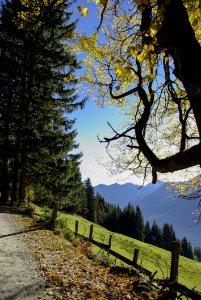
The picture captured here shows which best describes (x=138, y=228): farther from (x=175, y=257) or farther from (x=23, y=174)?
(x=175, y=257)

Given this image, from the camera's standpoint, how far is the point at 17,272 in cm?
896

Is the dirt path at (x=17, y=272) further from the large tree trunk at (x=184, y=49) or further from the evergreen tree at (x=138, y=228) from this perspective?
the evergreen tree at (x=138, y=228)

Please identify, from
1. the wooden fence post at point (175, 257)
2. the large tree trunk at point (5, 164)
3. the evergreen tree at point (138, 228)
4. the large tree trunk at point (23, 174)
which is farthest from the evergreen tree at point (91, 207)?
the wooden fence post at point (175, 257)

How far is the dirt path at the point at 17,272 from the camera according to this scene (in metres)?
7.40

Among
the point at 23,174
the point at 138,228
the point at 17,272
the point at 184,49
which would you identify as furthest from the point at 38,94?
the point at 138,228

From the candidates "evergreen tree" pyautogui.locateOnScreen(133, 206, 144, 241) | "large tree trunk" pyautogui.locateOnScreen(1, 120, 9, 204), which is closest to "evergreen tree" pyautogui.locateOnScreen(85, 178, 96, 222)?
"evergreen tree" pyautogui.locateOnScreen(133, 206, 144, 241)

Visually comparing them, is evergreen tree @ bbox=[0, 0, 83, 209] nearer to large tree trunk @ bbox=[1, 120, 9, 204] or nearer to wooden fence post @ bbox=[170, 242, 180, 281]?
large tree trunk @ bbox=[1, 120, 9, 204]

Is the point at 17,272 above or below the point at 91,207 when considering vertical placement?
above

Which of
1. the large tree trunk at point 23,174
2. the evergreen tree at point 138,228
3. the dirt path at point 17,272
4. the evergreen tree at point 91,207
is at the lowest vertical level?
the evergreen tree at point 138,228

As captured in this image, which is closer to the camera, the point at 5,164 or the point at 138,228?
the point at 5,164

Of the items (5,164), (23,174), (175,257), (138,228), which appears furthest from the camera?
(138,228)

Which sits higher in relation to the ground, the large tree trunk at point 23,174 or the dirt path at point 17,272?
the large tree trunk at point 23,174

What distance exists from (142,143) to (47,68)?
81.6ft

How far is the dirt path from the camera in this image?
7.40 metres
